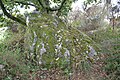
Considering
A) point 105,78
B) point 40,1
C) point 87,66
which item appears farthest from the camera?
point 40,1

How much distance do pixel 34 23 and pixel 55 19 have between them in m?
0.77

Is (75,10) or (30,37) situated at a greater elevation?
(30,37)

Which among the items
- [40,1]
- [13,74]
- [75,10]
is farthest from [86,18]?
[13,74]

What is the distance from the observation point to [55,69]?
5969mm

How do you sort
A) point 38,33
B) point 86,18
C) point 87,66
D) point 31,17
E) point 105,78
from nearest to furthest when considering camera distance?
point 105,78, point 87,66, point 38,33, point 31,17, point 86,18

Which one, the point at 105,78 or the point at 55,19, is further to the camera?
the point at 55,19

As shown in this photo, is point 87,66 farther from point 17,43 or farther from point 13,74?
point 17,43

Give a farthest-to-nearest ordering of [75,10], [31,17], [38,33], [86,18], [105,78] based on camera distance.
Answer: [75,10]
[86,18]
[31,17]
[38,33]
[105,78]

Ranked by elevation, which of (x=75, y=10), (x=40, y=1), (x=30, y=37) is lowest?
(x=75, y=10)

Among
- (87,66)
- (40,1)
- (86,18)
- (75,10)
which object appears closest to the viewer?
(87,66)

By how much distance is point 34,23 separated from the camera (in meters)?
6.92

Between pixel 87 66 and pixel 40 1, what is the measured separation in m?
3.44

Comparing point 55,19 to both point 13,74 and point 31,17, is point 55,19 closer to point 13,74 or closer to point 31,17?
point 31,17

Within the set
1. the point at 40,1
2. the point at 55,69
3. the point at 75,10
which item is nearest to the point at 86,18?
the point at 75,10
